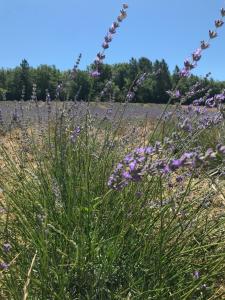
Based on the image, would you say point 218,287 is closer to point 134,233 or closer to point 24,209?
point 134,233

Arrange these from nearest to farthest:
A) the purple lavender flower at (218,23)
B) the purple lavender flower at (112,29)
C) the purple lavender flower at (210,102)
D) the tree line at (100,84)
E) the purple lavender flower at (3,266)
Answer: the purple lavender flower at (3,266)
the purple lavender flower at (218,23)
the purple lavender flower at (210,102)
the purple lavender flower at (112,29)
the tree line at (100,84)

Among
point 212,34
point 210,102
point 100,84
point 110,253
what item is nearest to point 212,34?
point 212,34

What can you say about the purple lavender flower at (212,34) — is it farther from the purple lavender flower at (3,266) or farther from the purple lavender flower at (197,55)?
the purple lavender flower at (3,266)

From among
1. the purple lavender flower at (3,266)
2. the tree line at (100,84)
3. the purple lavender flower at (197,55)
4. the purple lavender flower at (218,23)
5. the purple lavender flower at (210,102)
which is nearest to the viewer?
the purple lavender flower at (3,266)

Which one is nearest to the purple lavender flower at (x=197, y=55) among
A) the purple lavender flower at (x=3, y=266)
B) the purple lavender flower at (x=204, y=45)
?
the purple lavender flower at (x=204, y=45)

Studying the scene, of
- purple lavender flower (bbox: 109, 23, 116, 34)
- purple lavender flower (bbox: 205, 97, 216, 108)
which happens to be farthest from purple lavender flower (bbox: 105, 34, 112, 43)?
purple lavender flower (bbox: 205, 97, 216, 108)

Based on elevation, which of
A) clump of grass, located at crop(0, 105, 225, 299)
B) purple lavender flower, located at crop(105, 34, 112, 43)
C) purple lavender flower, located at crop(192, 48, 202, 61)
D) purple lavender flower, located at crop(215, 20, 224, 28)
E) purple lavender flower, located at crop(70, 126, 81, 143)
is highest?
purple lavender flower, located at crop(215, 20, 224, 28)

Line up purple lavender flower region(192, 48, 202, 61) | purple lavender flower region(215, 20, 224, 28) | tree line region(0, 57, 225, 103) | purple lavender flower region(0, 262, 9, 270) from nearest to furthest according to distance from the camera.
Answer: purple lavender flower region(0, 262, 9, 270) → purple lavender flower region(215, 20, 224, 28) → purple lavender flower region(192, 48, 202, 61) → tree line region(0, 57, 225, 103)

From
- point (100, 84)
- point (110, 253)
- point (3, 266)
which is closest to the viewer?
point (3, 266)

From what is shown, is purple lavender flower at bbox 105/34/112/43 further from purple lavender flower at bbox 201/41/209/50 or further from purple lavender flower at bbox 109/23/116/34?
purple lavender flower at bbox 201/41/209/50

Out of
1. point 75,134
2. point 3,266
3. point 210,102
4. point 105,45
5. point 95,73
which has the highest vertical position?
point 105,45

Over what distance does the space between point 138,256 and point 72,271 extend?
29 centimetres

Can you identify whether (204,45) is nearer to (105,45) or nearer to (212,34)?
(212,34)

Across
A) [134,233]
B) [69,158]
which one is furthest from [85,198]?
[69,158]
